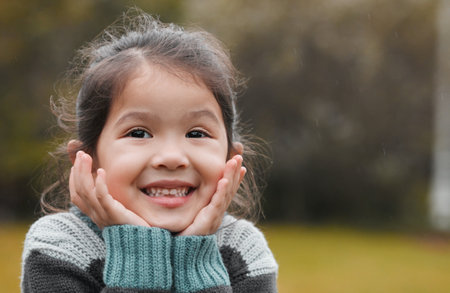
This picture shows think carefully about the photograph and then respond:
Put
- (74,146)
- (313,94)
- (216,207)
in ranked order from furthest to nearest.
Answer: (313,94)
(74,146)
(216,207)

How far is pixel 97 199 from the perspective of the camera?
2523 millimetres

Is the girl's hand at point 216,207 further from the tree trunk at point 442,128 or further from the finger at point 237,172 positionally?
the tree trunk at point 442,128

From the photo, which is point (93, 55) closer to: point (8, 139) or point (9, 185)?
point (8, 139)

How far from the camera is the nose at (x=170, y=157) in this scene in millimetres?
2453

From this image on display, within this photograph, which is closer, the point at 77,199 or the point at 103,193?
the point at 103,193

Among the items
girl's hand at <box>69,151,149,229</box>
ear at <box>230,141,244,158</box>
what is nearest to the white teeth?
girl's hand at <box>69,151,149,229</box>

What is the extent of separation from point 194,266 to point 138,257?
245mm

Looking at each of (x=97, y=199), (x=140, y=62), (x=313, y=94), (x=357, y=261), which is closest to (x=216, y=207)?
(x=97, y=199)

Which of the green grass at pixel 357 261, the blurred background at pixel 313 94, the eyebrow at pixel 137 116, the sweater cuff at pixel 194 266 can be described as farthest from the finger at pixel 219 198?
the blurred background at pixel 313 94

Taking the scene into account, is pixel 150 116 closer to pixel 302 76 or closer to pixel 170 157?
pixel 170 157

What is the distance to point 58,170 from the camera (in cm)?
328

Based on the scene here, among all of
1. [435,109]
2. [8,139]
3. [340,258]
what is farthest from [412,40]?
[8,139]

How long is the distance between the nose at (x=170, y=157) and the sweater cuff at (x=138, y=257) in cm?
28

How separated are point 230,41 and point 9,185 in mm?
8263
